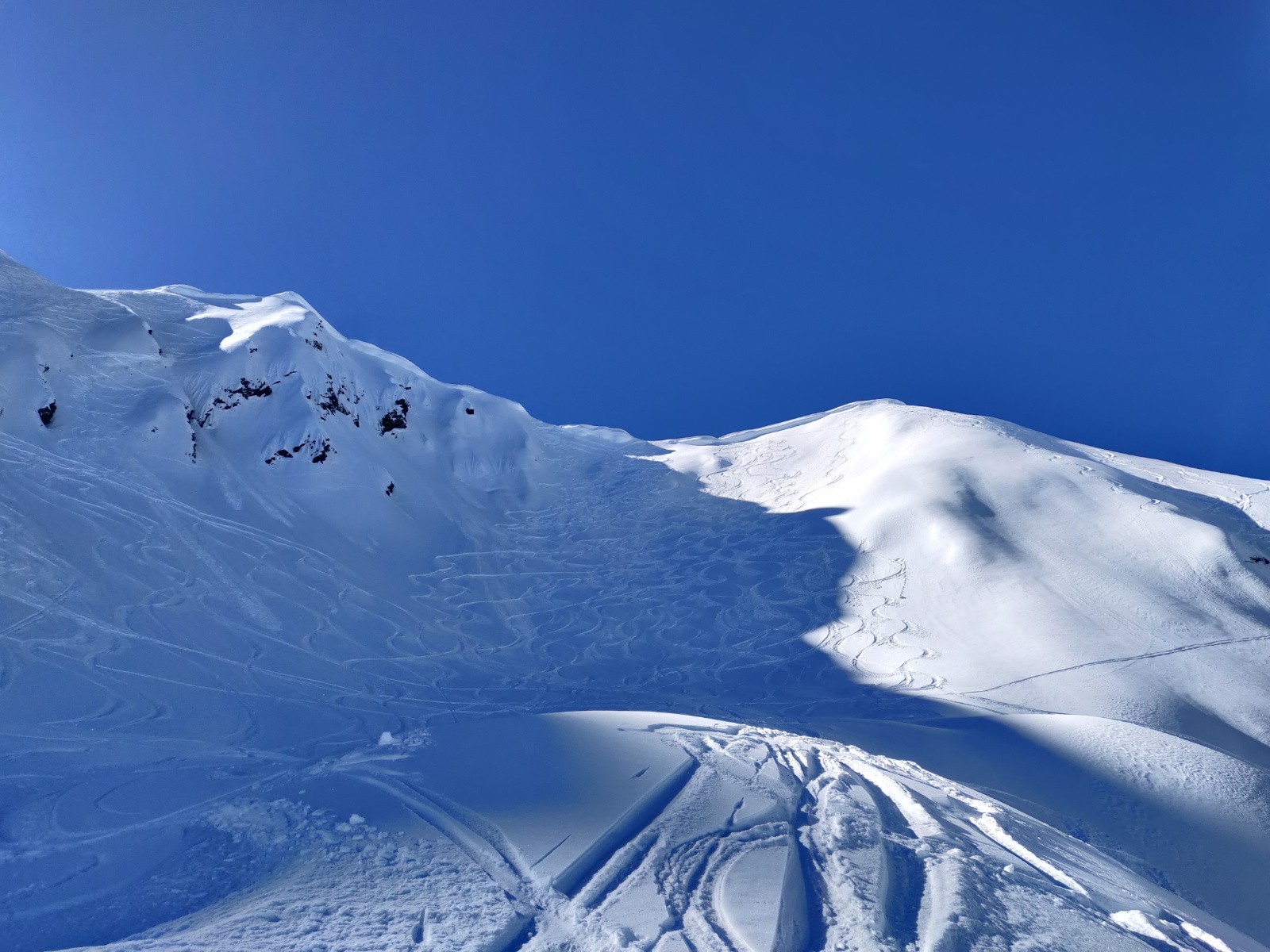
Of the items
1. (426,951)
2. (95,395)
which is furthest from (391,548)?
(426,951)

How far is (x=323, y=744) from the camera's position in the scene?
9.62 meters

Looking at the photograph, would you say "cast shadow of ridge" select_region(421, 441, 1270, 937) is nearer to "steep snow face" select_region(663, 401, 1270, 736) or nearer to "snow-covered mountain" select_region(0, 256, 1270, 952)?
"snow-covered mountain" select_region(0, 256, 1270, 952)

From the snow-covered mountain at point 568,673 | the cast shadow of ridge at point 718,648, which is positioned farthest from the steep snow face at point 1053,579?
the cast shadow of ridge at point 718,648

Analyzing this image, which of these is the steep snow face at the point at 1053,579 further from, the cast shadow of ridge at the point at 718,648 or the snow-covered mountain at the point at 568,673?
the cast shadow of ridge at the point at 718,648

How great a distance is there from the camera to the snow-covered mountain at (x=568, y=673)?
17.5 ft

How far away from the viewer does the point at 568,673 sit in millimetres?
15367

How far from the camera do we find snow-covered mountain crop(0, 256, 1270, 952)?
532 cm

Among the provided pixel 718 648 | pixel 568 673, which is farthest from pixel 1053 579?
pixel 568 673

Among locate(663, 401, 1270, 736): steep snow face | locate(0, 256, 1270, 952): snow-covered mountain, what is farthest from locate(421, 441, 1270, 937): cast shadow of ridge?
locate(663, 401, 1270, 736): steep snow face

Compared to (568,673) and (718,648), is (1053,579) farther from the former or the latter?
(568,673)

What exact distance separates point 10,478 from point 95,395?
4.15 m

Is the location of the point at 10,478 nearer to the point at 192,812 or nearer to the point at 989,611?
the point at 192,812

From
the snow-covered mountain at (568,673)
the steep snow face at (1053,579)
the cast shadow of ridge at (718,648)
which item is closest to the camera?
the snow-covered mountain at (568,673)

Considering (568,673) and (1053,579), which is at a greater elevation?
(1053,579)
